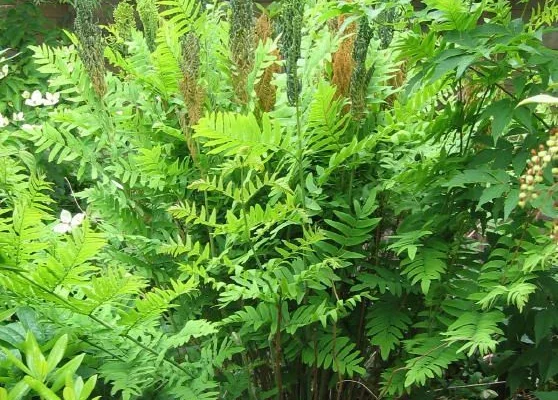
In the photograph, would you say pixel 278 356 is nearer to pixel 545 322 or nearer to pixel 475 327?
pixel 475 327

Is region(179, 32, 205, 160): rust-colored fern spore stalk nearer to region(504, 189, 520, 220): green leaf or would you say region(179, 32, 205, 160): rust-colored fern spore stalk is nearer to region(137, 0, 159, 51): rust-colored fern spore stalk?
region(137, 0, 159, 51): rust-colored fern spore stalk

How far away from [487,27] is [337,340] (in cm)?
79

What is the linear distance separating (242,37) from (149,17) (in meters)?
0.44

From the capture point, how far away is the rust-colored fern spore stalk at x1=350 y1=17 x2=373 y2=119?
5.89 feet

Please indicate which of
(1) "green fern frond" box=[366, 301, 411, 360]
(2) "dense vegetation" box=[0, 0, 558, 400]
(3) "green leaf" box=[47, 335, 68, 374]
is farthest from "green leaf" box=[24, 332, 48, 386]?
(1) "green fern frond" box=[366, 301, 411, 360]

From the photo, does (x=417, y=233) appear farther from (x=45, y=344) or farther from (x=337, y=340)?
(x=45, y=344)

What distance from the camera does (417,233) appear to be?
1.76 m

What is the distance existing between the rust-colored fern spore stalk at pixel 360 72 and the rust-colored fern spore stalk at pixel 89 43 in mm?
632

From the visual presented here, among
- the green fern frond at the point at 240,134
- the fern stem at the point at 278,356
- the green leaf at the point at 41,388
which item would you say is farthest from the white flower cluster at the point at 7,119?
the green leaf at the point at 41,388

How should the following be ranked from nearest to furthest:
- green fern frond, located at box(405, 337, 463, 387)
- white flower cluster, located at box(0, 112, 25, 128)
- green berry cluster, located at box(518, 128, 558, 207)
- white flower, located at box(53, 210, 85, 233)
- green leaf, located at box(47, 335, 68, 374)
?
green berry cluster, located at box(518, 128, 558, 207) < green leaf, located at box(47, 335, 68, 374) < green fern frond, located at box(405, 337, 463, 387) < white flower, located at box(53, 210, 85, 233) < white flower cluster, located at box(0, 112, 25, 128)

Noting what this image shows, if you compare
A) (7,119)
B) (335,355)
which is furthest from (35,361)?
(7,119)

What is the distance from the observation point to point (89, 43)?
1.93 metres

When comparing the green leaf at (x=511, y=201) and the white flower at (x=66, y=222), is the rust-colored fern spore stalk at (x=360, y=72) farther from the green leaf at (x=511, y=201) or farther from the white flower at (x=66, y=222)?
the white flower at (x=66, y=222)

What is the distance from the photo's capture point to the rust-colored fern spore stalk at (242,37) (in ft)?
6.02
